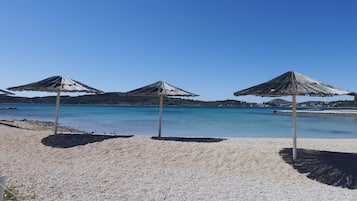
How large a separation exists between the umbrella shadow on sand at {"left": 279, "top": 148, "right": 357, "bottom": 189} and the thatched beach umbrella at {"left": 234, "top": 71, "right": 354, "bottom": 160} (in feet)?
1.16

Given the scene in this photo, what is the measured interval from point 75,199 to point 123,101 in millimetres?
106581

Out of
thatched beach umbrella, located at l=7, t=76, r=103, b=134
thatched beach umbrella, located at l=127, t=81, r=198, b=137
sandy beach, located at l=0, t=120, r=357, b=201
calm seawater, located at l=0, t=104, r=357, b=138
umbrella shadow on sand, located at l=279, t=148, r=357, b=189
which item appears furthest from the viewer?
calm seawater, located at l=0, t=104, r=357, b=138

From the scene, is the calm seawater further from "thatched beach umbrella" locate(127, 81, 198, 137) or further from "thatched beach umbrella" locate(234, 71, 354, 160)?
"thatched beach umbrella" locate(234, 71, 354, 160)

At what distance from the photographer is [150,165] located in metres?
6.24

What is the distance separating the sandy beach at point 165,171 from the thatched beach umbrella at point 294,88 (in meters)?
0.95

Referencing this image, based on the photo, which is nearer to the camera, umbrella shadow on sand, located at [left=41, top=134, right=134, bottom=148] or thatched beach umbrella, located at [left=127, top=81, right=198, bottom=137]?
umbrella shadow on sand, located at [left=41, top=134, right=134, bottom=148]

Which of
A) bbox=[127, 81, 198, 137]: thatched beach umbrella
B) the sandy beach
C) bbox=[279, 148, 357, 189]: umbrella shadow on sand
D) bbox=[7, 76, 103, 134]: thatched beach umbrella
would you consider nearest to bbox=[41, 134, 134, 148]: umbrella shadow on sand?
the sandy beach

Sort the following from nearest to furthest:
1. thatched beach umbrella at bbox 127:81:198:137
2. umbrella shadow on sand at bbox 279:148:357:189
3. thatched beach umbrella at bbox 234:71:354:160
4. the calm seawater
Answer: umbrella shadow on sand at bbox 279:148:357:189, thatched beach umbrella at bbox 234:71:354:160, thatched beach umbrella at bbox 127:81:198:137, the calm seawater

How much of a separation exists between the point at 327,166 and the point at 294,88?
5.66ft

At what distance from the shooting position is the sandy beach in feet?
14.3


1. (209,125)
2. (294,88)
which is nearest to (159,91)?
(294,88)

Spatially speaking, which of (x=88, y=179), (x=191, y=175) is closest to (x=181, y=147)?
(x=191, y=175)

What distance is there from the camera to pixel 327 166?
237 inches

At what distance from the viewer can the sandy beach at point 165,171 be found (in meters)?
4.36
